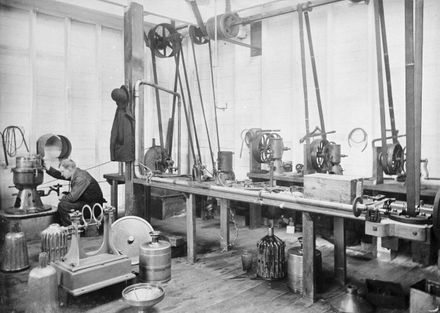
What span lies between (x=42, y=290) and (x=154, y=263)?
42.9 inches

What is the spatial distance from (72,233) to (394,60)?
5045 mm

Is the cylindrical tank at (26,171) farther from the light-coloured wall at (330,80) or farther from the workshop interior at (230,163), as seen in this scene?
the light-coloured wall at (330,80)

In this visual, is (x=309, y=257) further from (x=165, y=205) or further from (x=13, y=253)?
(x=165, y=205)

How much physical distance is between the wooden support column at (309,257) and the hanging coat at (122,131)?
289 centimetres

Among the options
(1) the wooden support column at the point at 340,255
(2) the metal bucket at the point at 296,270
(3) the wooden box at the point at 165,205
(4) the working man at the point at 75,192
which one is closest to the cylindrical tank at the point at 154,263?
(2) the metal bucket at the point at 296,270

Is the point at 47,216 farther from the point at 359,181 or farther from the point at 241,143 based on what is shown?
the point at 359,181

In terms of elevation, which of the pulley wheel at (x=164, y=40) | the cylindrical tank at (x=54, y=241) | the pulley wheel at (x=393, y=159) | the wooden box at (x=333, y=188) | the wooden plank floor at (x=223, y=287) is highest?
the pulley wheel at (x=164, y=40)

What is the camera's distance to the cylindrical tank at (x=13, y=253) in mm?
4059

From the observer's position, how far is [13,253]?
407 centimetres

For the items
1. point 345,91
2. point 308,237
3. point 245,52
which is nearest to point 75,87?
point 245,52

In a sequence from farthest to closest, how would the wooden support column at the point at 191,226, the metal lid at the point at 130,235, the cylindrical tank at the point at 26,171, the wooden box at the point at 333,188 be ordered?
1. the cylindrical tank at the point at 26,171
2. the wooden support column at the point at 191,226
3. the metal lid at the point at 130,235
4. the wooden box at the point at 333,188

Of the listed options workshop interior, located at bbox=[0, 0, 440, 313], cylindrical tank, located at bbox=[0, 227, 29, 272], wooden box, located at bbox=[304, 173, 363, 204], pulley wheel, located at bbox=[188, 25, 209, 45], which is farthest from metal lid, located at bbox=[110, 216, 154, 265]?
pulley wheel, located at bbox=[188, 25, 209, 45]

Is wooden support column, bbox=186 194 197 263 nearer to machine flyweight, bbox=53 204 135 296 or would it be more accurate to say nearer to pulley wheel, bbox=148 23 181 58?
machine flyweight, bbox=53 204 135 296

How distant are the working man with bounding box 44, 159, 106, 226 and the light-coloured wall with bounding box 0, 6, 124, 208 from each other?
1179mm
